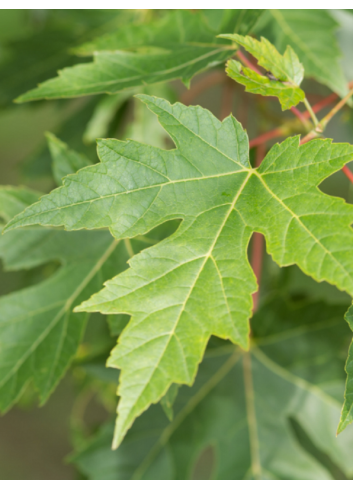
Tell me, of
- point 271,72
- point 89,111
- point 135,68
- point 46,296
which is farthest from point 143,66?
point 89,111

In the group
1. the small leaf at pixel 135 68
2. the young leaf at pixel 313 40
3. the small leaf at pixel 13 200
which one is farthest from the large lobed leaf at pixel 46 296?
the young leaf at pixel 313 40

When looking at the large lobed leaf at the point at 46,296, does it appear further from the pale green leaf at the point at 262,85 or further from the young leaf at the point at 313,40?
the young leaf at the point at 313,40

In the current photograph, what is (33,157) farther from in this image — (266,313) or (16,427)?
(16,427)

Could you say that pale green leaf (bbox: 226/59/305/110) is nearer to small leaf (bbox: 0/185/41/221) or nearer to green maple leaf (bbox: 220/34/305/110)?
green maple leaf (bbox: 220/34/305/110)

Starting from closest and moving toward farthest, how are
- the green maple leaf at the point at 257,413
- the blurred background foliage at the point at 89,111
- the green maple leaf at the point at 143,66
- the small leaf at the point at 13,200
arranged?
the green maple leaf at the point at 143,66 < the small leaf at the point at 13,200 < the green maple leaf at the point at 257,413 < the blurred background foliage at the point at 89,111

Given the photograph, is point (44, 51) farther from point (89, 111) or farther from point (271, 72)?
point (271, 72)

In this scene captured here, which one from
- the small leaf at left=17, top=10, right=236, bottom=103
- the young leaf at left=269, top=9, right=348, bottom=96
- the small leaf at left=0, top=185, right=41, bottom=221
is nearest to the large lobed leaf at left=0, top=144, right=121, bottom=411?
the small leaf at left=0, top=185, right=41, bottom=221

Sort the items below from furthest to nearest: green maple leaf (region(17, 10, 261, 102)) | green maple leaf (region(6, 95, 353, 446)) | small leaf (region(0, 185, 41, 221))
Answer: small leaf (region(0, 185, 41, 221))
green maple leaf (region(17, 10, 261, 102))
green maple leaf (region(6, 95, 353, 446))
